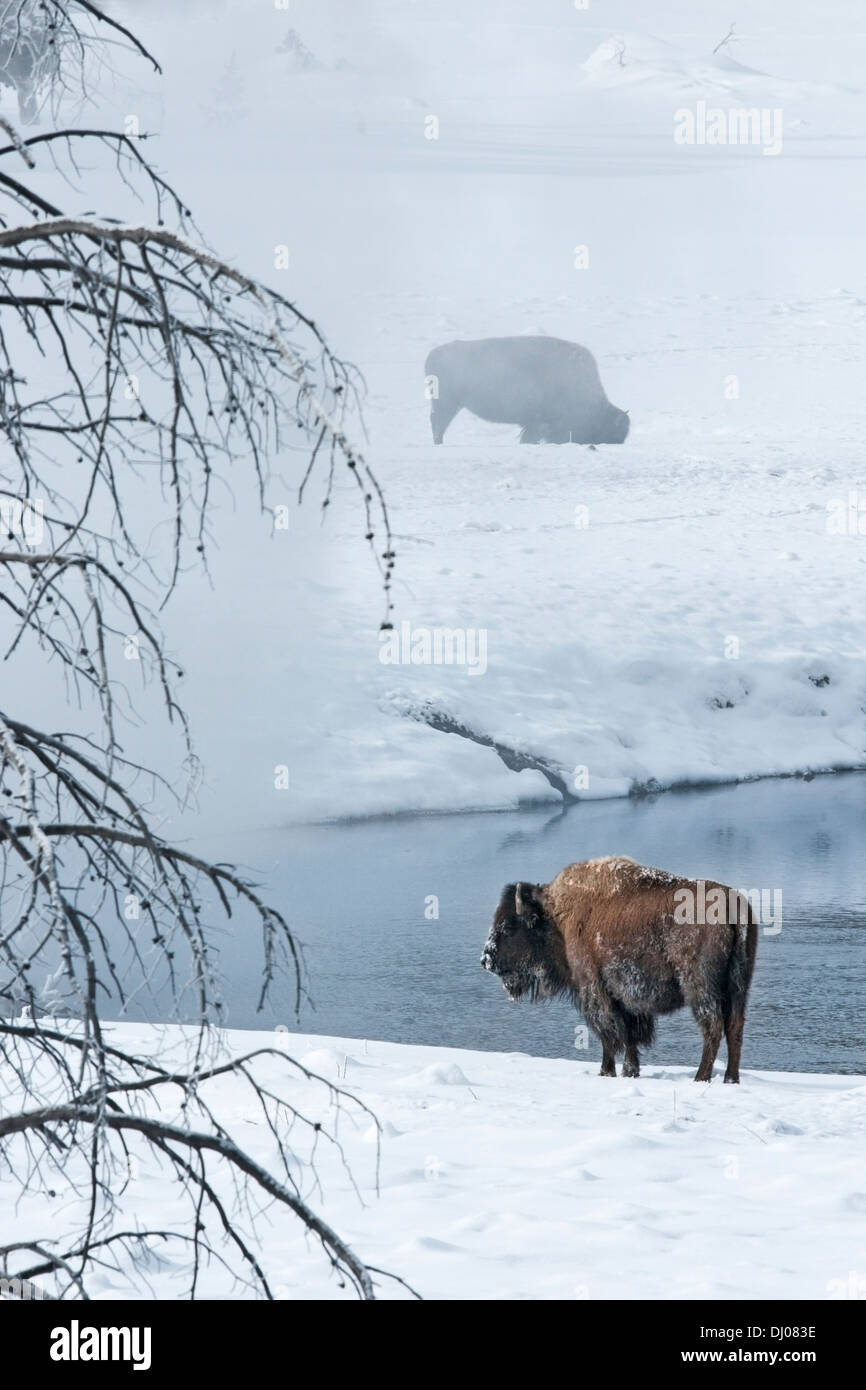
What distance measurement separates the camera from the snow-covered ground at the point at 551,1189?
4695mm

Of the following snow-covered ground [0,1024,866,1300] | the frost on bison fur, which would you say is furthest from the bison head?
the frost on bison fur

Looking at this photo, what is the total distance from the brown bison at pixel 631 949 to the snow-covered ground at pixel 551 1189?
1.87ft

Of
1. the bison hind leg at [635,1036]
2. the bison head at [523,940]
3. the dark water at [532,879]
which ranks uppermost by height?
the bison head at [523,940]

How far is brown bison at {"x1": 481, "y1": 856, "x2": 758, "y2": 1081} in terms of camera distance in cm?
856

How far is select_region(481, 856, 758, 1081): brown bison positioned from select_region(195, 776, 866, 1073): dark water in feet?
4.27

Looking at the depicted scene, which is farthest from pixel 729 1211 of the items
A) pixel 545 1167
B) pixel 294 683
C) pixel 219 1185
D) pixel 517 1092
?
pixel 294 683

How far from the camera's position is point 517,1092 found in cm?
763

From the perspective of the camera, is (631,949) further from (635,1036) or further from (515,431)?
(515,431)

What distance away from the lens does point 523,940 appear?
31.6 ft

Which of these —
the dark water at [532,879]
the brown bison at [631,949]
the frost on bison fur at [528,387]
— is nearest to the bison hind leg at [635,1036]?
the brown bison at [631,949]

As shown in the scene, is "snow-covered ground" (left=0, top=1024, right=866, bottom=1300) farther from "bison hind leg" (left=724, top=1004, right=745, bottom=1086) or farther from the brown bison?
the brown bison

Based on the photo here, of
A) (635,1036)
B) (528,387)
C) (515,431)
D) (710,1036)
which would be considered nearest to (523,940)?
(635,1036)

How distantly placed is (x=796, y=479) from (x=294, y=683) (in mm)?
14372

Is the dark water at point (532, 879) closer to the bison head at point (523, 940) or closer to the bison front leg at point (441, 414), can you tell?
the bison head at point (523, 940)
